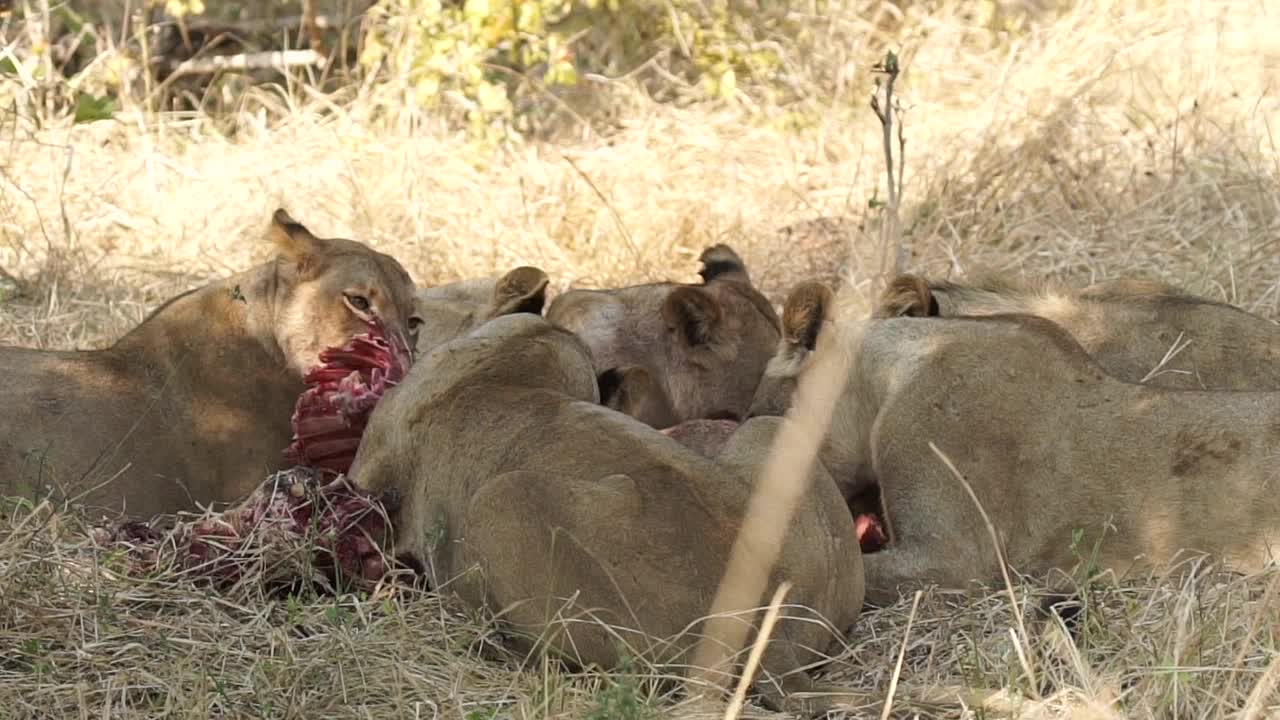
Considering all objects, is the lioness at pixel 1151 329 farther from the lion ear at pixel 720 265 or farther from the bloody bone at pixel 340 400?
the bloody bone at pixel 340 400

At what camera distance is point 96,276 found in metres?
7.34

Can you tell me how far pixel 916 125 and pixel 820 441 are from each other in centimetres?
521

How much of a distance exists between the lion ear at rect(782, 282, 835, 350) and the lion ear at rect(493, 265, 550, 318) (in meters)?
0.69

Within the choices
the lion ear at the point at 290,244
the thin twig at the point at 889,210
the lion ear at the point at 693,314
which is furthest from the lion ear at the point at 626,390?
the thin twig at the point at 889,210

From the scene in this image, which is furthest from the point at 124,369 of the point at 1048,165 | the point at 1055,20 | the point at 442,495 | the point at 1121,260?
the point at 1055,20

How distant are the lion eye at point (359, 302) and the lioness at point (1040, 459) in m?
1.48

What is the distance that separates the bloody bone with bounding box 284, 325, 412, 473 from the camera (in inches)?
191

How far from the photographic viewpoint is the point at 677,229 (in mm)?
8133

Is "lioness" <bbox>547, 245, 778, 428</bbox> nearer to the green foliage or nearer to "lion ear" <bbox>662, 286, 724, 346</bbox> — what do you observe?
"lion ear" <bbox>662, 286, 724, 346</bbox>

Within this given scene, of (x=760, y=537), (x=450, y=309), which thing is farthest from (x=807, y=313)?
(x=450, y=309)

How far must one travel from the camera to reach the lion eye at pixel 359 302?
5.23 m

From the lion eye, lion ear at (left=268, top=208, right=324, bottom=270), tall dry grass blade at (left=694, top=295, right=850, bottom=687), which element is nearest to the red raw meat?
tall dry grass blade at (left=694, top=295, right=850, bottom=687)

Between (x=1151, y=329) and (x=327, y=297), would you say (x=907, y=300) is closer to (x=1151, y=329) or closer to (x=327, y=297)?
(x=1151, y=329)

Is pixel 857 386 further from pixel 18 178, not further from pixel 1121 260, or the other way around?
pixel 18 178
